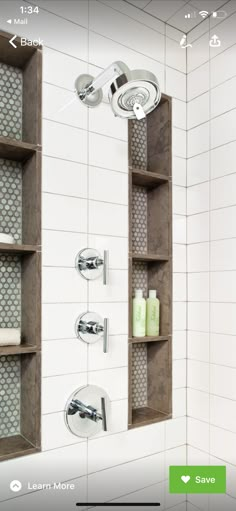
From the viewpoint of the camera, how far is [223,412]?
3.42 ft

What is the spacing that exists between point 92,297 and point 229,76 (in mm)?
693

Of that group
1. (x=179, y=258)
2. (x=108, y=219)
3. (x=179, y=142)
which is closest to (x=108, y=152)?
(x=108, y=219)

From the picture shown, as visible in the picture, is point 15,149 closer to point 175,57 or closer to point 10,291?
point 10,291

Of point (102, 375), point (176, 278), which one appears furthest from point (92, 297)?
point (176, 278)

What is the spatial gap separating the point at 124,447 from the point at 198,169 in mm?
811

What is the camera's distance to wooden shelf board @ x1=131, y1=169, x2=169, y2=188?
3.54 feet

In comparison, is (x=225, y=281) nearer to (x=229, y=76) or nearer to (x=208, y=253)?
(x=208, y=253)

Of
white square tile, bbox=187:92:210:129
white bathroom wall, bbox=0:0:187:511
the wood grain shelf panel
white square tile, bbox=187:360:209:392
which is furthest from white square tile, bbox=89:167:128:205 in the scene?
white square tile, bbox=187:360:209:392

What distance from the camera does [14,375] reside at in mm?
928

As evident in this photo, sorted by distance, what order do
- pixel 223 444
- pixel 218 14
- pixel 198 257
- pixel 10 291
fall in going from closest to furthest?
1. pixel 218 14
2. pixel 10 291
3. pixel 223 444
4. pixel 198 257

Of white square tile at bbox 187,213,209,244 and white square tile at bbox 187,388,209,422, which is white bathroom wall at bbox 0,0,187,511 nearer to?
white square tile at bbox 187,388,209,422

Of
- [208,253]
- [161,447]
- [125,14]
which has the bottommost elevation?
[161,447]

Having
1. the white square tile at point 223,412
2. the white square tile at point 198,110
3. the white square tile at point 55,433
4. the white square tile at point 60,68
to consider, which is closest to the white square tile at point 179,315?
the white square tile at point 223,412

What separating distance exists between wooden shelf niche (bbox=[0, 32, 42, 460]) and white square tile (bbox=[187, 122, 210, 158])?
19.6 inches
